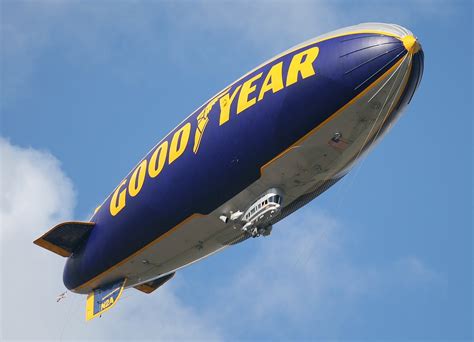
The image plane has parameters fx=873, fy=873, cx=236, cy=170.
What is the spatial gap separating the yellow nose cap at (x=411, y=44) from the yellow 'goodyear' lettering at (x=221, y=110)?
2848mm

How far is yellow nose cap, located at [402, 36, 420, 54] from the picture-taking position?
27.1m

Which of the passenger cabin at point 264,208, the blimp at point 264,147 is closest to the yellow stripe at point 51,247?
the blimp at point 264,147

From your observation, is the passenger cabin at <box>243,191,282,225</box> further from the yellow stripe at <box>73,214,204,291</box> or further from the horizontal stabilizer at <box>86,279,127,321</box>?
the horizontal stabilizer at <box>86,279,127,321</box>

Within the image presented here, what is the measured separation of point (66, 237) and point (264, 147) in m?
13.3

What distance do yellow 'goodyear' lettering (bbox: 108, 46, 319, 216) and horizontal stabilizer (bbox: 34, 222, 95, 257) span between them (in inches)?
101

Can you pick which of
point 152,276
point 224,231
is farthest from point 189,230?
point 152,276

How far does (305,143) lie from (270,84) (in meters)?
2.35

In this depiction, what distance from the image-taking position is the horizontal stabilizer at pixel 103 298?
36.5 metres

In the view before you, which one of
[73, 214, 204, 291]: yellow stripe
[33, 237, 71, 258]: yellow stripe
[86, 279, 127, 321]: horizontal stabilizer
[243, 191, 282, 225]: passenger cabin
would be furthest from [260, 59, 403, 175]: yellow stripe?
[33, 237, 71, 258]: yellow stripe

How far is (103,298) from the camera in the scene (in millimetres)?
37344

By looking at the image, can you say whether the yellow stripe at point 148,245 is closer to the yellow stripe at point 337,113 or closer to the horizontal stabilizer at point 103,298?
the horizontal stabilizer at point 103,298

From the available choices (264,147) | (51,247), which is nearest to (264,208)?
(264,147)

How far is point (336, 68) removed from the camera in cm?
2756

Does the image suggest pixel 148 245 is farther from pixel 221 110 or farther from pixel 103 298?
pixel 221 110
